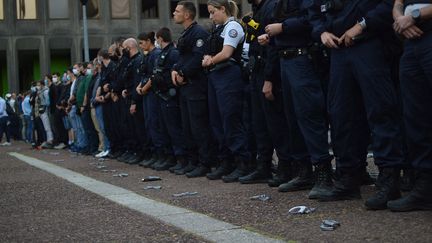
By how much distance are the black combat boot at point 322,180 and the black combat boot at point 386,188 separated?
0.72m

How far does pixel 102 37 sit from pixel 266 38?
1681 inches

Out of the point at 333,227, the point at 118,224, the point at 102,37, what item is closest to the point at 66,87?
the point at 118,224

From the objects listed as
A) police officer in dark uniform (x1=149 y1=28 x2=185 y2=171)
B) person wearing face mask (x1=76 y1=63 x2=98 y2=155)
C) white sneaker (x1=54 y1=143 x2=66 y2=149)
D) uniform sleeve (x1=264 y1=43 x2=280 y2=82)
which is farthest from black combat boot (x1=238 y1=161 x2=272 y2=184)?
white sneaker (x1=54 y1=143 x2=66 y2=149)

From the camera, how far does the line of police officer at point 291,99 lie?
5.40 meters

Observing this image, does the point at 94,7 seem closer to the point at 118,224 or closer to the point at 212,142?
the point at 212,142

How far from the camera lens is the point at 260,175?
311 inches

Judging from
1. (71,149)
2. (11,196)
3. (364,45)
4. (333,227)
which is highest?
(364,45)

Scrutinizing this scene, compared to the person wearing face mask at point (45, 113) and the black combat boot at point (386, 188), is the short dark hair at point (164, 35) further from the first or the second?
the person wearing face mask at point (45, 113)

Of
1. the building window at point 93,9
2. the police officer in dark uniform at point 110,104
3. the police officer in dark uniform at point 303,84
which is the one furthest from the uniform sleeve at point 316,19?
the building window at point 93,9

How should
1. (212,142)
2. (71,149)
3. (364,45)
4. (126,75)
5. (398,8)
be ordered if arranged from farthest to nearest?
(71,149) < (126,75) < (212,142) < (364,45) < (398,8)

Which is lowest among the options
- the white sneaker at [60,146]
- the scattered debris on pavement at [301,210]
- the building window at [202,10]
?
the white sneaker at [60,146]

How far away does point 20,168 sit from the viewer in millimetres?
12555

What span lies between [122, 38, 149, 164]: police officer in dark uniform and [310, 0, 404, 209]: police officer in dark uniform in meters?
6.28

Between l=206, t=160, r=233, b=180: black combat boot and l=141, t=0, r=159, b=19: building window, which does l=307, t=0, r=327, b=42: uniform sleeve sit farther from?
l=141, t=0, r=159, b=19: building window
